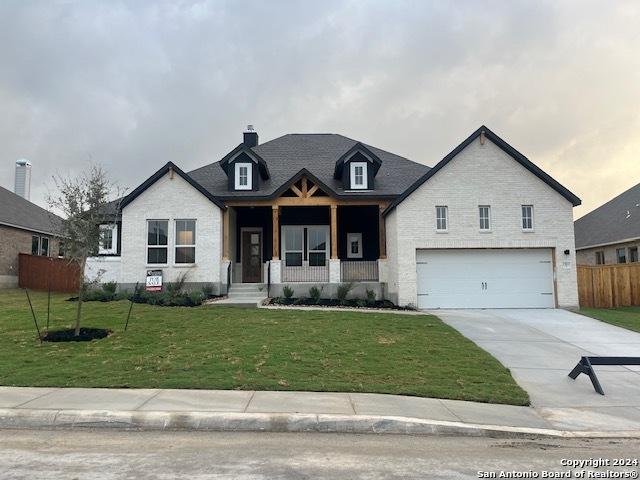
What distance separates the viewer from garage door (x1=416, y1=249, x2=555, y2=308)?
17.7m

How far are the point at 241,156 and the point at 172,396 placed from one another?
14.9 m

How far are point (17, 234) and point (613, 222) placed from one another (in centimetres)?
3614

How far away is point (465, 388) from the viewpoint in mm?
7883

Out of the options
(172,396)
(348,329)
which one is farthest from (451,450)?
(348,329)

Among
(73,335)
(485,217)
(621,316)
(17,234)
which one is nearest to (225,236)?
(73,335)

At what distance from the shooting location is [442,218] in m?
17.9

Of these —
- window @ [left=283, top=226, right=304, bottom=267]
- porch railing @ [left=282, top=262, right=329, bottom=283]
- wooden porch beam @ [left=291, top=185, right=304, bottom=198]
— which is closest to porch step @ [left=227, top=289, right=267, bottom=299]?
porch railing @ [left=282, top=262, right=329, bottom=283]

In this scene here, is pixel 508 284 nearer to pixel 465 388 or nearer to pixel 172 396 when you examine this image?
pixel 465 388

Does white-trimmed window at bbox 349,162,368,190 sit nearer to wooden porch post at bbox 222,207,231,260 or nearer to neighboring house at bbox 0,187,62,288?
wooden porch post at bbox 222,207,231,260

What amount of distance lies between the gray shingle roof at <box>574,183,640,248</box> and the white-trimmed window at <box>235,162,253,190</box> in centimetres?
2021

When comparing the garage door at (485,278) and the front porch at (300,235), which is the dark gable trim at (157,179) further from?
the garage door at (485,278)

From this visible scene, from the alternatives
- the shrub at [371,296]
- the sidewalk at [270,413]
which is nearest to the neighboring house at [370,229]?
the shrub at [371,296]

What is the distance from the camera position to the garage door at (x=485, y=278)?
1767 centimetres

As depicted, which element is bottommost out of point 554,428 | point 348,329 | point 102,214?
point 554,428
